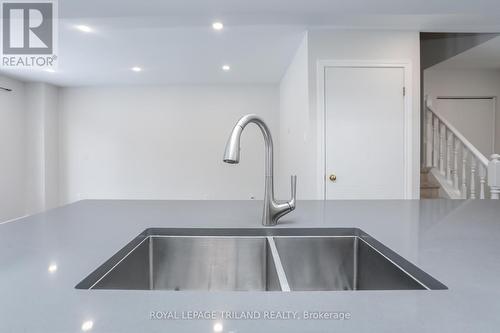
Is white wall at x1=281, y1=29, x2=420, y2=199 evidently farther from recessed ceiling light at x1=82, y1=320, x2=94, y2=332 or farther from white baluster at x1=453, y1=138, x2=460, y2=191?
recessed ceiling light at x1=82, y1=320, x2=94, y2=332

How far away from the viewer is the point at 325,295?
0.49 metres

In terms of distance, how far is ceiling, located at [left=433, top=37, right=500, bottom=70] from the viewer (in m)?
3.52

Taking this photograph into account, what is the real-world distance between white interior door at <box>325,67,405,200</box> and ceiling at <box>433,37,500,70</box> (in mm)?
1379

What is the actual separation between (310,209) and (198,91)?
4.79 metres

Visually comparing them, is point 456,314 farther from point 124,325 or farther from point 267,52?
point 267,52

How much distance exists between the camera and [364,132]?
10.00ft

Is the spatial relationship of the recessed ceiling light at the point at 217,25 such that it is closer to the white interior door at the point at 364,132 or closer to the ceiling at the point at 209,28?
the ceiling at the point at 209,28

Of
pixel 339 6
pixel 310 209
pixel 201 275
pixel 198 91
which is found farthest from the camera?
pixel 198 91

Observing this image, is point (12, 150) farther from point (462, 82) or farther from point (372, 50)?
point (462, 82)

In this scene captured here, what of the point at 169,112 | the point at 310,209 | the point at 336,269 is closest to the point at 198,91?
the point at 169,112

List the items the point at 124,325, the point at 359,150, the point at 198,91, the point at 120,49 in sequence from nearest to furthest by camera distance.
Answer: the point at 124,325
the point at 359,150
the point at 120,49
the point at 198,91

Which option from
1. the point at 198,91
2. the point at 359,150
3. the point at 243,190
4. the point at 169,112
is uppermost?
the point at 198,91

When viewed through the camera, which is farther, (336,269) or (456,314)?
(336,269)

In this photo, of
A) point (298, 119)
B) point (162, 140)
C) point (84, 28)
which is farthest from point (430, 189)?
point (162, 140)
